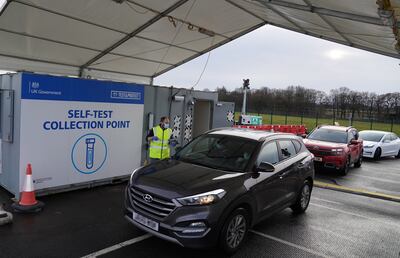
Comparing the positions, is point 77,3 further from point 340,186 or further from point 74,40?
point 340,186

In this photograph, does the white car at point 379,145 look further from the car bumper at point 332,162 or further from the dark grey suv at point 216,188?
the dark grey suv at point 216,188

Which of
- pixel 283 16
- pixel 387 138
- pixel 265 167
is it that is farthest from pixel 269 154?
pixel 387 138

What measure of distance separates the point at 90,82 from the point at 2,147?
234cm

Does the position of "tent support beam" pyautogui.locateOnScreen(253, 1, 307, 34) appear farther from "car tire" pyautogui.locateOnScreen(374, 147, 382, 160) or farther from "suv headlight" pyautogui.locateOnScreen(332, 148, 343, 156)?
"car tire" pyautogui.locateOnScreen(374, 147, 382, 160)

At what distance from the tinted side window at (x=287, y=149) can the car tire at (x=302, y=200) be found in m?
0.83

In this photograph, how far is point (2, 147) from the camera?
7.46 metres

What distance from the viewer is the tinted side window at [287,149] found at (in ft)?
21.4

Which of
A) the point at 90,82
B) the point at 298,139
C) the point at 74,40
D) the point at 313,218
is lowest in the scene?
the point at 313,218

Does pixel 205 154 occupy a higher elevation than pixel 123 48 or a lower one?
lower

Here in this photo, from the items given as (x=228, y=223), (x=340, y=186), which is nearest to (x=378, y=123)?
(x=340, y=186)

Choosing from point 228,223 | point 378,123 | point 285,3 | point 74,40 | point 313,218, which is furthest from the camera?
point 378,123

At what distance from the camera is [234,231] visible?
195 inches

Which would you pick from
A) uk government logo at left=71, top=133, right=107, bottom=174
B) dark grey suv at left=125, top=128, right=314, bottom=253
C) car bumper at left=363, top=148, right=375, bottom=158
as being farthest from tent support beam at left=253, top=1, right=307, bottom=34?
car bumper at left=363, top=148, right=375, bottom=158

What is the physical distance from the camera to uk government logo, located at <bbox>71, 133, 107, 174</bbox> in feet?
25.2
